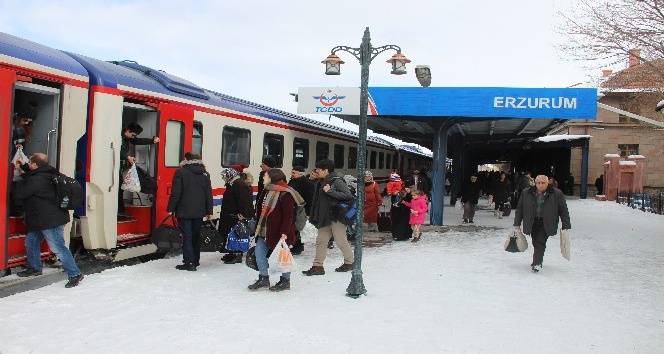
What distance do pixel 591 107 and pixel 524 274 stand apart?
5442mm

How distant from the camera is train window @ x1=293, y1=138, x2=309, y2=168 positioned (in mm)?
13770

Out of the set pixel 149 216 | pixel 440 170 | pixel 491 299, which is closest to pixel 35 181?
pixel 149 216

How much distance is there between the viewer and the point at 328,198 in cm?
733

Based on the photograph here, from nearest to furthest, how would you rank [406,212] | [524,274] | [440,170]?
[524,274]
[406,212]
[440,170]

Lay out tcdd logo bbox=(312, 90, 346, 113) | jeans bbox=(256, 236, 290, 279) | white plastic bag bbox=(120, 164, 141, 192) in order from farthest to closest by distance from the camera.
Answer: tcdd logo bbox=(312, 90, 346, 113) < white plastic bag bbox=(120, 164, 141, 192) < jeans bbox=(256, 236, 290, 279)

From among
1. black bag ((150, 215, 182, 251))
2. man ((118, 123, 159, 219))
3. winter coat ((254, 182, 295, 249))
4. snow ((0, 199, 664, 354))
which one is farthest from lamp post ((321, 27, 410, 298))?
man ((118, 123, 159, 219))

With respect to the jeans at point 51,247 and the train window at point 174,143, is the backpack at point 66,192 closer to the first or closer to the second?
the jeans at point 51,247

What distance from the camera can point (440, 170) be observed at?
14531mm

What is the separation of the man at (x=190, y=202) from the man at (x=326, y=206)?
152 centimetres

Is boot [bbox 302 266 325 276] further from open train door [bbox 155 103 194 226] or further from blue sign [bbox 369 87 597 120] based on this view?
blue sign [bbox 369 87 597 120]

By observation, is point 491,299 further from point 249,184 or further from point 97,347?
point 97,347

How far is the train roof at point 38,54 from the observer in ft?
19.9

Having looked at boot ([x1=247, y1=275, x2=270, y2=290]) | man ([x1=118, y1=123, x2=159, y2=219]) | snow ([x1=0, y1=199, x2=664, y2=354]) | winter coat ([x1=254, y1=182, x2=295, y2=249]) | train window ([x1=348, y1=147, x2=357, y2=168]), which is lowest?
snow ([x1=0, y1=199, x2=664, y2=354])

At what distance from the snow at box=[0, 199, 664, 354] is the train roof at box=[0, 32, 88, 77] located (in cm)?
262
